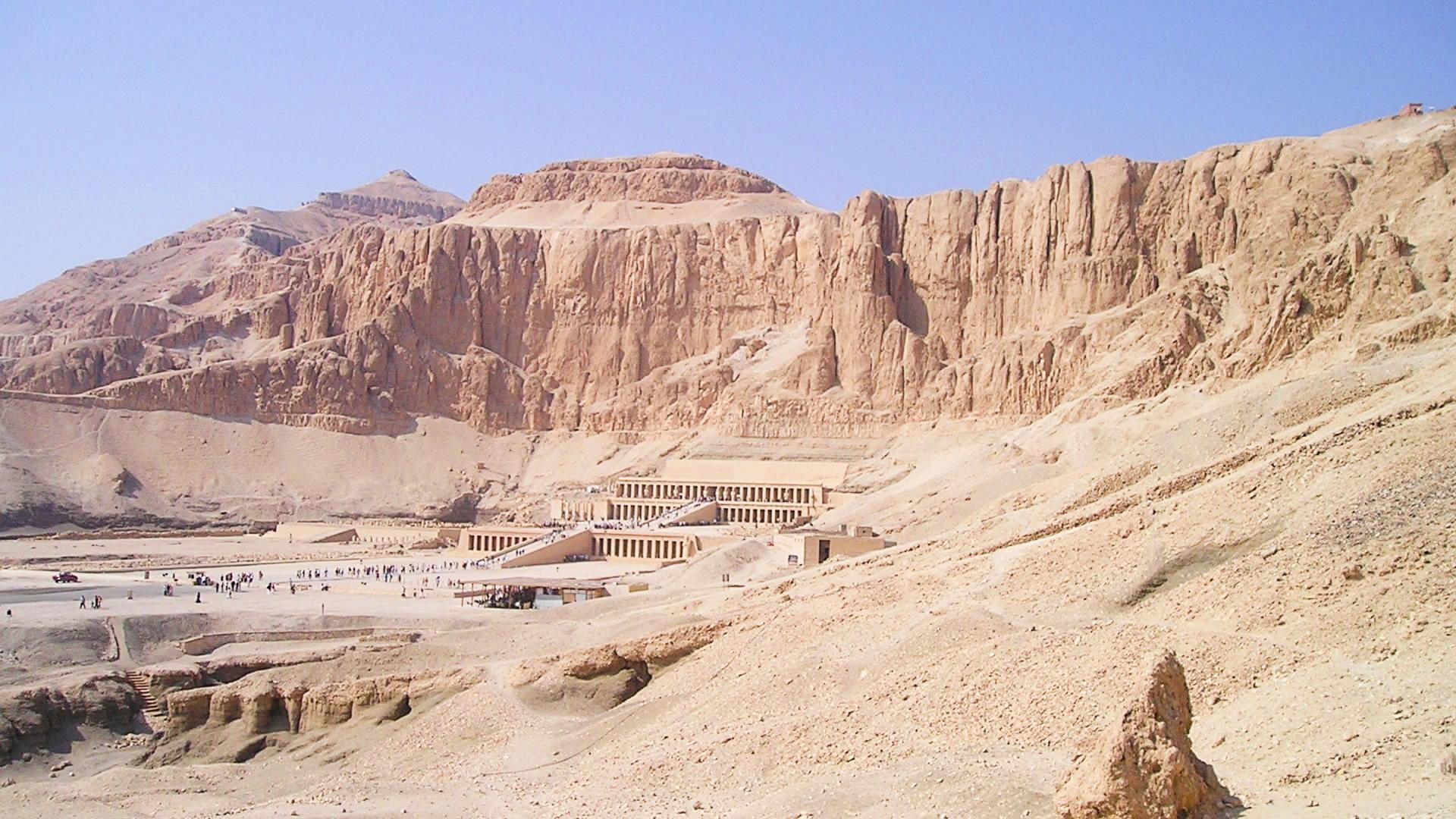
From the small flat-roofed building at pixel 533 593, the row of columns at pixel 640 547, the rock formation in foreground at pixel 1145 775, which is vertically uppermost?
the rock formation in foreground at pixel 1145 775

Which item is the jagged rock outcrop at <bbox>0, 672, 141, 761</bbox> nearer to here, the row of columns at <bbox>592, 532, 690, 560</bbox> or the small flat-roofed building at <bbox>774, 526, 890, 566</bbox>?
the small flat-roofed building at <bbox>774, 526, 890, 566</bbox>

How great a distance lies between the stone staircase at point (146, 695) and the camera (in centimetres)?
Answer: 3341

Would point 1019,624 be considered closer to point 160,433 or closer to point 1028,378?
point 1028,378

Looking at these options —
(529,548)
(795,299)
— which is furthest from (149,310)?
(529,548)

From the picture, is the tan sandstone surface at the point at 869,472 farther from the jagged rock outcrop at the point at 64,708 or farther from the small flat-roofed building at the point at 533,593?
the small flat-roofed building at the point at 533,593

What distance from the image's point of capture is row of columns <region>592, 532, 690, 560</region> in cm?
6309

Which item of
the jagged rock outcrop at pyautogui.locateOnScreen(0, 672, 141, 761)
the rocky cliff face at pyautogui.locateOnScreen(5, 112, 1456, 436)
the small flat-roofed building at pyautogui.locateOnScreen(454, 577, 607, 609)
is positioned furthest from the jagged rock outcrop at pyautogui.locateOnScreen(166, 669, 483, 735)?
the rocky cliff face at pyautogui.locateOnScreen(5, 112, 1456, 436)

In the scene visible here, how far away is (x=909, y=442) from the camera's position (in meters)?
78.6

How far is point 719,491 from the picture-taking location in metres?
78.8

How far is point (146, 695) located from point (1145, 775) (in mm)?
28717

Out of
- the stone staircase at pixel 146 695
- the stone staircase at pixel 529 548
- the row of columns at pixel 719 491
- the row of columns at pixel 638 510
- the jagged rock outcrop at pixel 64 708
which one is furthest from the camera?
the row of columns at pixel 638 510

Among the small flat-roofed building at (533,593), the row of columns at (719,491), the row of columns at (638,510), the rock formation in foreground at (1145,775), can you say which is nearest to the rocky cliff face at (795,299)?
the row of columns at (719,491)

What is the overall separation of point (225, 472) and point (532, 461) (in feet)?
66.6

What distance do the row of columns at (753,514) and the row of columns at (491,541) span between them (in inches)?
438
